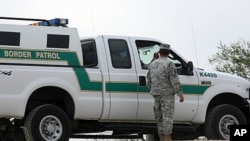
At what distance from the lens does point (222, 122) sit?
1256cm

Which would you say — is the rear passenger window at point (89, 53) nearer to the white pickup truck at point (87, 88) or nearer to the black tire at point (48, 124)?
the white pickup truck at point (87, 88)

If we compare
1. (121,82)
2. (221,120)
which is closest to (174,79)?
(121,82)

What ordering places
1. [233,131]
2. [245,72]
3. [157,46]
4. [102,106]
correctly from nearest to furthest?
[233,131]
[102,106]
[157,46]
[245,72]

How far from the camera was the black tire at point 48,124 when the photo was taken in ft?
35.2

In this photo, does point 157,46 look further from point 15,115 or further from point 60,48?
point 15,115

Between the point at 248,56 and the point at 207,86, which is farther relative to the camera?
the point at 248,56

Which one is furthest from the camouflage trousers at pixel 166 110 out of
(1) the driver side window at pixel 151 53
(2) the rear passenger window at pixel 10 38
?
(2) the rear passenger window at pixel 10 38

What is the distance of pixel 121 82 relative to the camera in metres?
11.6

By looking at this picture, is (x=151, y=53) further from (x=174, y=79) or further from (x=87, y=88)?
(x=87, y=88)

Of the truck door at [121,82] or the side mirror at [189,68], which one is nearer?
the truck door at [121,82]

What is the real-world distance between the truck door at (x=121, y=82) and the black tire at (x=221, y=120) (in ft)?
4.89

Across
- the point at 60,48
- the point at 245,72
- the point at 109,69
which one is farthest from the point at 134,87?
the point at 245,72

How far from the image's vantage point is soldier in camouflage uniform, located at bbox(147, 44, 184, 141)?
11227 mm

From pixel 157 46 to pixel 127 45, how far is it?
22.9 inches
